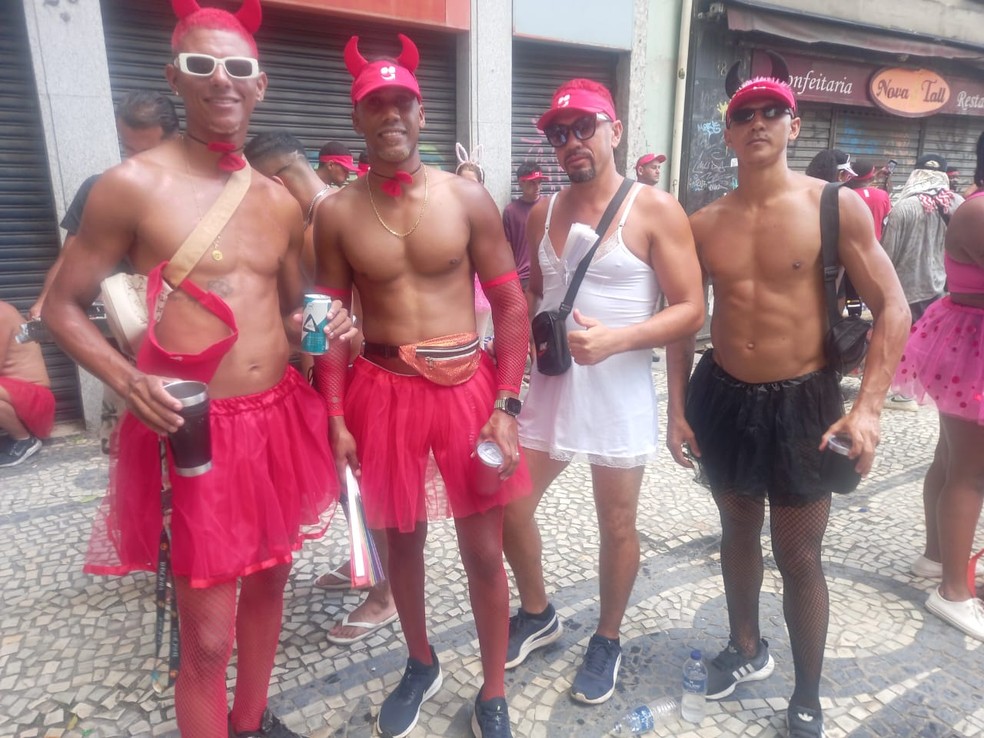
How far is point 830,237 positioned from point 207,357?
1907mm

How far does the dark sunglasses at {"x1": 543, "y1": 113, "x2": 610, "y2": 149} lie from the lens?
2.32 metres

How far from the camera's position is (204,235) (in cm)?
191

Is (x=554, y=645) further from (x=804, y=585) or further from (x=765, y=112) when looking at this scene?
(x=765, y=112)

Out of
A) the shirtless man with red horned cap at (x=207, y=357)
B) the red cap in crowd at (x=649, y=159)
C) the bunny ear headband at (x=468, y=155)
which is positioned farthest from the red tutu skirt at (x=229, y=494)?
the red cap in crowd at (x=649, y=159)

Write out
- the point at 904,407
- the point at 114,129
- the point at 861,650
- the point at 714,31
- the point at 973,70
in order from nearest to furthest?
the point at 861,650, the point at 114,129, the point at 904,407, the point at 714,31, the point at 973,70

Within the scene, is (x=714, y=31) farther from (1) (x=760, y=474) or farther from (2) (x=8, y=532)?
(2) (x=8, y=532)

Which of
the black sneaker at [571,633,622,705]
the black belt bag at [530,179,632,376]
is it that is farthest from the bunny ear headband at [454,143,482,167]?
the black sneaker at [571,633,622,705]

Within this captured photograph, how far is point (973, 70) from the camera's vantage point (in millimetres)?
10961

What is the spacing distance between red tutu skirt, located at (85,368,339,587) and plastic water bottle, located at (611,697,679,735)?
1333mm

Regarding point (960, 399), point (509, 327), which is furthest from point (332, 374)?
point (960, 399)

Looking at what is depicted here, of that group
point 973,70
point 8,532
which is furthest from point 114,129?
point 973,70

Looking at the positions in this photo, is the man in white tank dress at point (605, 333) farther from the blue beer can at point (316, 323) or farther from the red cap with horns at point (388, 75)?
the blue beer can at point (316, 323)

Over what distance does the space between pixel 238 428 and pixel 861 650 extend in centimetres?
263

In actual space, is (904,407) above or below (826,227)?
below
